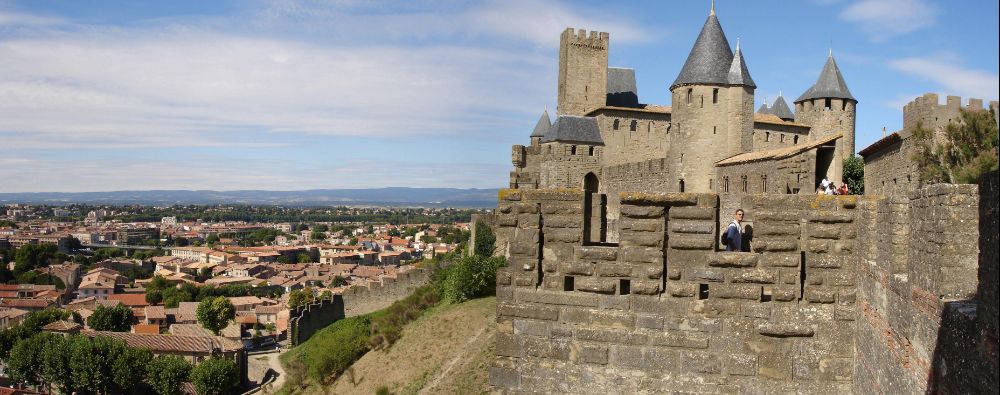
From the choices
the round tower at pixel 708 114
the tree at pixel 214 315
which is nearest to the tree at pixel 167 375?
the tree at pixel 214 315

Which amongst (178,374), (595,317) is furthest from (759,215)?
(178,374)

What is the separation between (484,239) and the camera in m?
38.7

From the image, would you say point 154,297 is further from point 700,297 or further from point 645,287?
point 700,297

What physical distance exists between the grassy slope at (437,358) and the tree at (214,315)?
3932 centimetres

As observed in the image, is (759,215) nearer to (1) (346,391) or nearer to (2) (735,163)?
(1) (346,391)

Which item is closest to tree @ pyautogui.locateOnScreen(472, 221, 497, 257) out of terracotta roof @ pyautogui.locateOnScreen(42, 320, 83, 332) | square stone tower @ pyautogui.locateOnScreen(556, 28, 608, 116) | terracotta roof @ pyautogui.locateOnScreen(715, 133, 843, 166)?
square stone tower @ pyautogui.locateOnScreen(556, 28, 608, 116)

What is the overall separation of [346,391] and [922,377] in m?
23.4

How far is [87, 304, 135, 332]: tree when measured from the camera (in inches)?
2534

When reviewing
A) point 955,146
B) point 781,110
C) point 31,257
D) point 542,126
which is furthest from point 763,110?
point 31,257

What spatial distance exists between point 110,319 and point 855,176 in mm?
58051

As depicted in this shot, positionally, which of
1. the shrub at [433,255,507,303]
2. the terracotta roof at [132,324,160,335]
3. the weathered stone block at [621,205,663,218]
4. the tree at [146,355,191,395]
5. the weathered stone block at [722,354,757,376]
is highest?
the weathered stone block at [621,205,663,218]

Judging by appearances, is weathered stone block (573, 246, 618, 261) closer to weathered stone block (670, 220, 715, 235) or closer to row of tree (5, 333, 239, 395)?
weathered stone block (670, 220, 715, 235)

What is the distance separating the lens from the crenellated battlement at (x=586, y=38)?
4641cm

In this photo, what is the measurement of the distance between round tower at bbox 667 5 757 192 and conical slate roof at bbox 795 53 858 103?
50.0 ft
